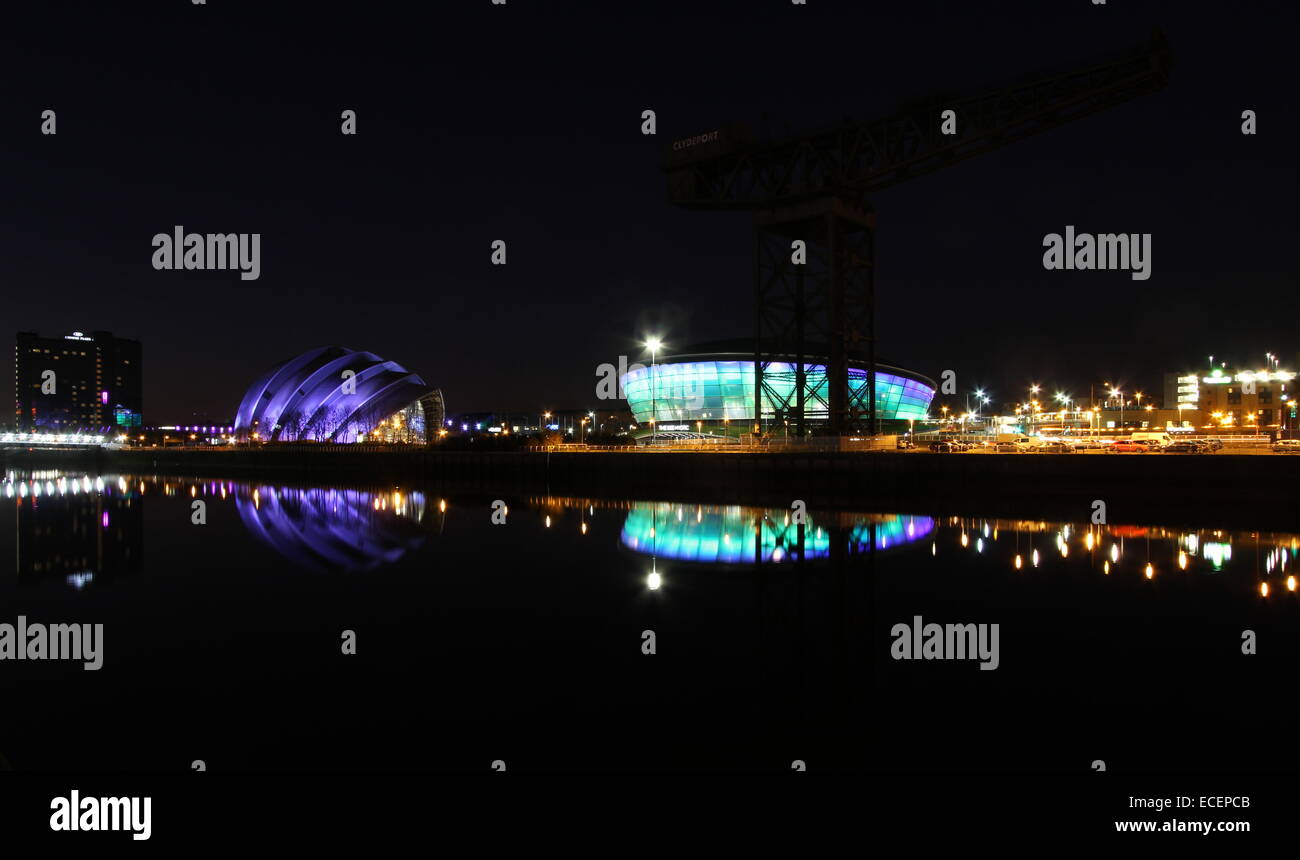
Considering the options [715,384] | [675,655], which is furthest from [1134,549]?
[715,384]

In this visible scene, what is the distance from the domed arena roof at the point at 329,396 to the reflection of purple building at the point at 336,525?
34.0 metres

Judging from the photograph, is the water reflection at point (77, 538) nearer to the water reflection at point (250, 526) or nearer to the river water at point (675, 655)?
the water reflection at point (250, 526)

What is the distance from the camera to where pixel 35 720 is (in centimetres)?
840

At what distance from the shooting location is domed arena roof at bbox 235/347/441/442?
8038 cm

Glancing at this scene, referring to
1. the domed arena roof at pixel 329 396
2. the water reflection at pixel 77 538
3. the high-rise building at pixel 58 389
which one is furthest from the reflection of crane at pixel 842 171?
the high-rise building at pixel 58 389

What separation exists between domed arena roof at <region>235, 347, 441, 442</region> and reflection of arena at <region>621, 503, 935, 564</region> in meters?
59.3

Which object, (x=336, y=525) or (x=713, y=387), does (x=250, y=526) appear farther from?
(x=713, y=387)

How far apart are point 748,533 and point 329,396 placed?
68776 millimetres

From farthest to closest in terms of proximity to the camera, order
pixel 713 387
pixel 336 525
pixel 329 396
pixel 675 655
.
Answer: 1. pixel 329 396
2. pixel 713 387
3. pixel 336 525
4. pixel 675 655

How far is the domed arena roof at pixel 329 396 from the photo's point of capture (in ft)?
264

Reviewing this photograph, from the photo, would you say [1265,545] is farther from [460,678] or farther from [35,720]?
[35,720]

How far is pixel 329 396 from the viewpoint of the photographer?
263 ft
